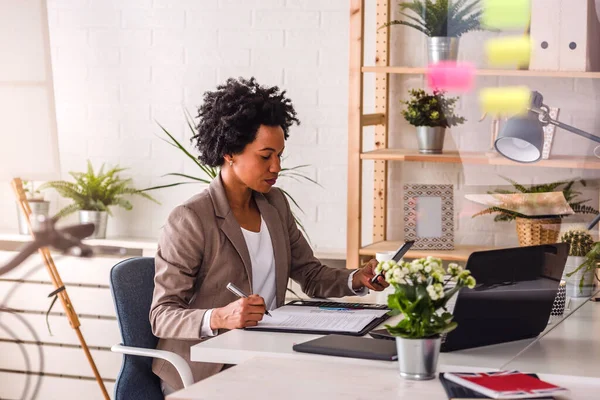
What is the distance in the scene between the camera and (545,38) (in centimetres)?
295

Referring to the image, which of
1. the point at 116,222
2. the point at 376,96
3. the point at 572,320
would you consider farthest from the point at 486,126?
the point at 116,222

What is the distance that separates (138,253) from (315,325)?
189 cm

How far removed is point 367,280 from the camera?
239 cm

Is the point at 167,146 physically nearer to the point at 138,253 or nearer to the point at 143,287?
the point at 138,253

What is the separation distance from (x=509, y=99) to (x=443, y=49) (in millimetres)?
294

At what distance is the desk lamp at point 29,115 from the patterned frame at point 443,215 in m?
1.23

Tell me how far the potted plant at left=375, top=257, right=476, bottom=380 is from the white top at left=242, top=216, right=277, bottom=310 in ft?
2.82

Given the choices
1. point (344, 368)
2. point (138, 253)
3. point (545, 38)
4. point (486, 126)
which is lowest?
point (138, 253)

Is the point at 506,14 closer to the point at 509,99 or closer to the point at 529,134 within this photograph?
the point at 509,99

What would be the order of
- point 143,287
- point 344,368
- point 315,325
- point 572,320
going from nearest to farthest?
point 344,368, point 315,325, point 572,320, point 143,287

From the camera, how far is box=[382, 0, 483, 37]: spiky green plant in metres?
3.08

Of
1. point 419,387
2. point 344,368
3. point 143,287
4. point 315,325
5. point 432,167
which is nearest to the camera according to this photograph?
point 419,387

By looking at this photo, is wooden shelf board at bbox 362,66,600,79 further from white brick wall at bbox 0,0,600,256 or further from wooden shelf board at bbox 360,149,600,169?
wooden shelf board at bbox 360,149,600,169

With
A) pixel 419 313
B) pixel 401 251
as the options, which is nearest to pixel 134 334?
pixel 401 251
